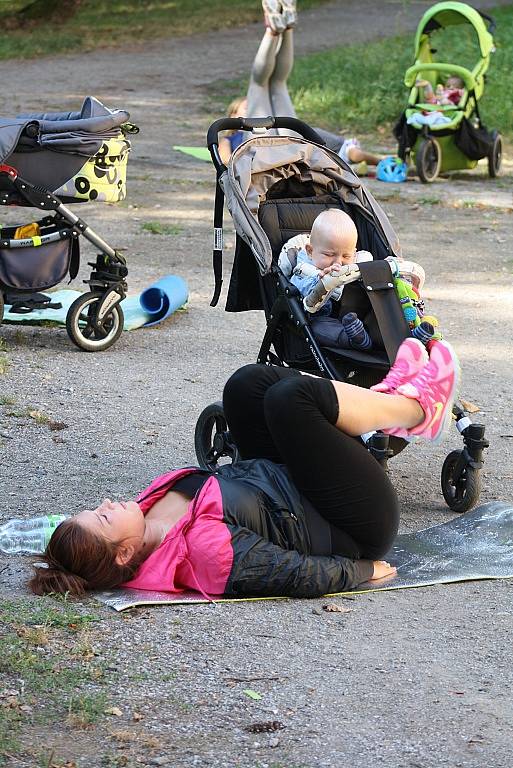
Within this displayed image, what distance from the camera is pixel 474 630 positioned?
3.61 m

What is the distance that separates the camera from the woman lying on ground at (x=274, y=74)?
11.1 m

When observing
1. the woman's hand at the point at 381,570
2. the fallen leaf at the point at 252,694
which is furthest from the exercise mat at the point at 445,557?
the fallen leaf at the point at 252,694

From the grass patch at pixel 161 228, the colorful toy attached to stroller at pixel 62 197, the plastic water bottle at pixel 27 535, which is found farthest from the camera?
the grass patch at pixel 161 228

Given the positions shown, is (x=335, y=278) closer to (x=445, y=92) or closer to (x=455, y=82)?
(x=445, y=92)

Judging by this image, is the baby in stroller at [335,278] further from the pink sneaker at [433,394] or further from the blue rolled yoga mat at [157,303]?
the blue rolled yoga mat at [157,303]

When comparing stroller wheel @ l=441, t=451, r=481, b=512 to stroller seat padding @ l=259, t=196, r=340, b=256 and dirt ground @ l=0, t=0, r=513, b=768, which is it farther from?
stroller seat padding @ l=259, t=196, r=340, b=256

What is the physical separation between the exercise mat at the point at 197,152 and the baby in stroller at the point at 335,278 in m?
7.52

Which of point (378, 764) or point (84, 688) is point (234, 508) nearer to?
point (84, 688)

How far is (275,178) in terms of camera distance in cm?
527

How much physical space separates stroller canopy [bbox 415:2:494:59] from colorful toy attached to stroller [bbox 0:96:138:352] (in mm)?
5698

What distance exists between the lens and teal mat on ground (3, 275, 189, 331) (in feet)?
22.9

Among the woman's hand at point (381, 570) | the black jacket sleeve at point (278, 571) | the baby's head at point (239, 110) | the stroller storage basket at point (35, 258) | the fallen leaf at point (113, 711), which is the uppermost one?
the baby's head at point (239, 110)

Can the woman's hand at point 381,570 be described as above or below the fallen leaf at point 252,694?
below

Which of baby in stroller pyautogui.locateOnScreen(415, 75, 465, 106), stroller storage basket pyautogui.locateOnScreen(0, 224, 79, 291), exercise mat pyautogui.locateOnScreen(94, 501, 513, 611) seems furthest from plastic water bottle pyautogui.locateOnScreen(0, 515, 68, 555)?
A: baby in stroller pyautogui.locateOnScreen(415, 75, 465, 106)
